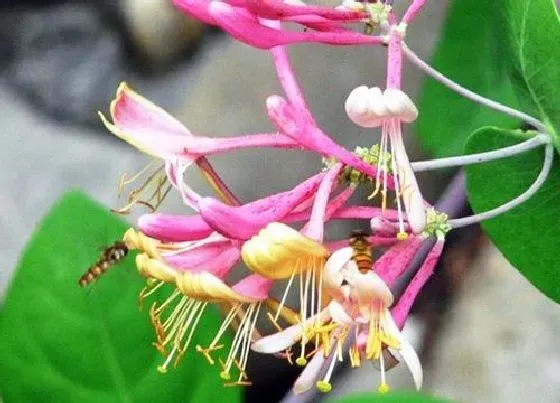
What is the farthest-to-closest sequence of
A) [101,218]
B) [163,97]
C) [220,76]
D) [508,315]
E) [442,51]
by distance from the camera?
1. [163,97]
2. [220,76]
3. [508,315]
4. [442,51]
5. [101,218]

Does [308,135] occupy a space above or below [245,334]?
above

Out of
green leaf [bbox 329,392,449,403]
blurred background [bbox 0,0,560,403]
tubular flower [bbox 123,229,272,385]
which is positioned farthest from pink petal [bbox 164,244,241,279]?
blurred background [bbox 0,0,560,403]

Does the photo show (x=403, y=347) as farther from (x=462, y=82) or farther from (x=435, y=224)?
(x=462, y=82)

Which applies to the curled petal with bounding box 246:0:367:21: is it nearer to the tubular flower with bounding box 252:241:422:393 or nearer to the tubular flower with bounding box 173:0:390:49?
the tubular flower with bounding box 173:0:390:49

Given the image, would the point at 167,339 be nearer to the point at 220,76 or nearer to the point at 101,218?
the point at 101,218

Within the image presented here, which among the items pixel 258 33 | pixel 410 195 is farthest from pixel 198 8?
pixel 410 195

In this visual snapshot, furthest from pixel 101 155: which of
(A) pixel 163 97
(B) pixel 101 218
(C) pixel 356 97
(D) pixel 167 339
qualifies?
(C) pixel 356 97

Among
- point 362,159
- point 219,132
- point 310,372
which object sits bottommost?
point 219,132
